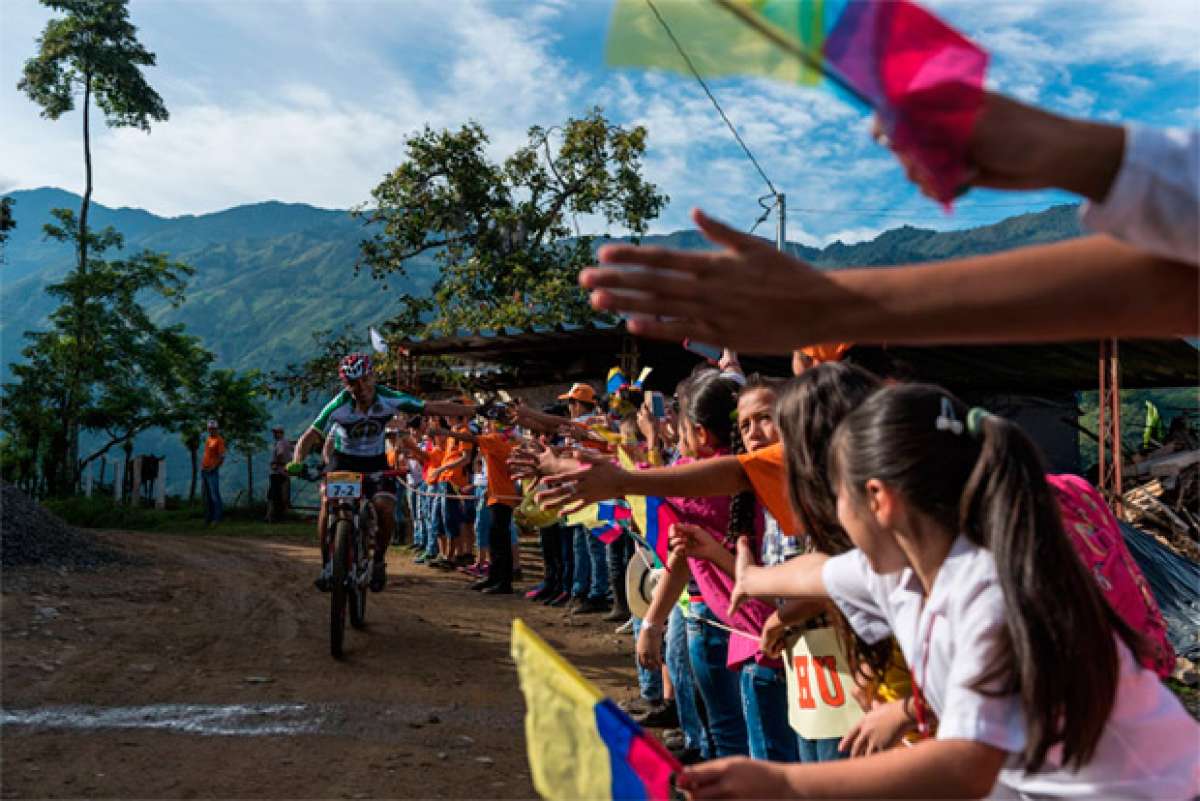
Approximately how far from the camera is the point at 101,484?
2886cm

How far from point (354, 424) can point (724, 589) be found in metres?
5.06

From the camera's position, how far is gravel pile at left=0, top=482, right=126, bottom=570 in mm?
10086

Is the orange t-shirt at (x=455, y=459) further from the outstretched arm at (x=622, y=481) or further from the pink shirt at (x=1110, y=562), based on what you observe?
the pink shirt at (x=1110, y=562)

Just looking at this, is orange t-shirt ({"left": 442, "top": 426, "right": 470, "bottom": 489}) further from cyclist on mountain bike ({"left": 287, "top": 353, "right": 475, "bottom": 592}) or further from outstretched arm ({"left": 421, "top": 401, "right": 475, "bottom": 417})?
outstretched arm ({"left": 421, "top": 401, "right": 475, "bottom": 417})

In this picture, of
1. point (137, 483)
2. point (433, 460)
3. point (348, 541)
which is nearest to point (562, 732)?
point (348, 541)

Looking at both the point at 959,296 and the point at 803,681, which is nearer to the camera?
the point at 959,296

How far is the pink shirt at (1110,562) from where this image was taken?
7.30 feet

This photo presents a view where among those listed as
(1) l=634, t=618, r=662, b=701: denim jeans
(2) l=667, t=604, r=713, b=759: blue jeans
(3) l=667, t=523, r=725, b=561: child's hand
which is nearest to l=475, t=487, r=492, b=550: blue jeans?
(1) l=634, t=618, r=662, b=701: denim jeans

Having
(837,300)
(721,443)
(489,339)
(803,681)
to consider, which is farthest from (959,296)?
(489,339)

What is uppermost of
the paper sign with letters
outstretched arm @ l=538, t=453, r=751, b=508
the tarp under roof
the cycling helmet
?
the tarp under roof

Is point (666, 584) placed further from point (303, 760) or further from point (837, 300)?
point (837, 300)

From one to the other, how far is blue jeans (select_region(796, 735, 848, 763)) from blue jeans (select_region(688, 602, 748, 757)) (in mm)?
538

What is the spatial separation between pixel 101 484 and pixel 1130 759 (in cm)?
3170

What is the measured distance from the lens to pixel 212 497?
64.4 ft
